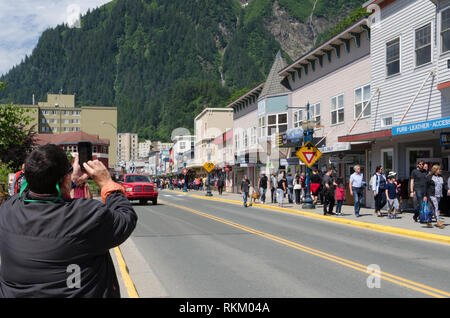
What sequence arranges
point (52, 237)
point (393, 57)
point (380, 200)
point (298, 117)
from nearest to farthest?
point (52, 237), point (380, 200), point (393, 57), point (298, 117)

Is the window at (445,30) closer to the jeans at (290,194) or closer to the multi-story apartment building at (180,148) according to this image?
the jeans at (290,194)

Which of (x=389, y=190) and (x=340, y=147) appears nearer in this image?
(x=389, y=190)

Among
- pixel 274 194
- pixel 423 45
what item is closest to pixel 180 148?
pixel 274 194

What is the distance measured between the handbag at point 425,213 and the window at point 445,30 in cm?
724

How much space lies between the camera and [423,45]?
21.2m

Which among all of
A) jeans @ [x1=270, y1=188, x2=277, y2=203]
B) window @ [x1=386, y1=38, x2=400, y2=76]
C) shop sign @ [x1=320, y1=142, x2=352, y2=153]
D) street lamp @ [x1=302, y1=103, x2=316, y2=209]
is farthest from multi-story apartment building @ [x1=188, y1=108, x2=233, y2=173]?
window @ [x1=386, y1=38, x2=400, y2=76]

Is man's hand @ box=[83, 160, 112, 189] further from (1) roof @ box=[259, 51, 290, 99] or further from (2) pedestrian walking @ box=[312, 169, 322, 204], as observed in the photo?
(1) roof @ box=[259, 51, 290, 99]

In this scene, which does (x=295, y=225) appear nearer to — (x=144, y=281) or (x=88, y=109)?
(x=144, y=281)

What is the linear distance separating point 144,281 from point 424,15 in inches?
731

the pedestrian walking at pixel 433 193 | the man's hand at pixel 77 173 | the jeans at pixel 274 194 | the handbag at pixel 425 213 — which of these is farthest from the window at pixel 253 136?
the man's hand at pixel 77 173

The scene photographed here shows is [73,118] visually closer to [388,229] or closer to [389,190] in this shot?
[389,190]

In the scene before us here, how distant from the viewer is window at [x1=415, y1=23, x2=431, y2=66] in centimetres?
2085

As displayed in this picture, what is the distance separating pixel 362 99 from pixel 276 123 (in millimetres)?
13896
